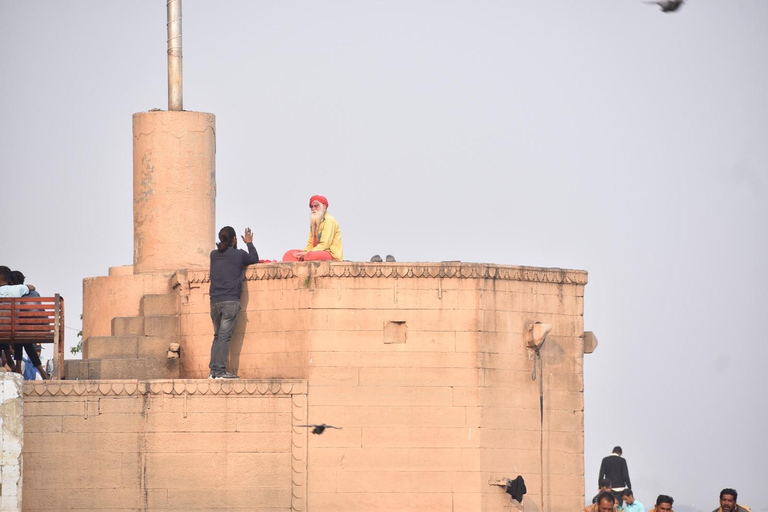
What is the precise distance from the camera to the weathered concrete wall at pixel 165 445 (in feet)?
73.4

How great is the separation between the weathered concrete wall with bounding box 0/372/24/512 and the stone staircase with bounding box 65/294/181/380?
3.91ft

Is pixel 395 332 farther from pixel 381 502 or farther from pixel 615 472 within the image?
pixel 615 472

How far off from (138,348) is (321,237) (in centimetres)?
290

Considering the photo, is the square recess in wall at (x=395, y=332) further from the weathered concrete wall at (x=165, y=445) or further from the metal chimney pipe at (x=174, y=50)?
the metal chimney pipe at (x=174, y=50)

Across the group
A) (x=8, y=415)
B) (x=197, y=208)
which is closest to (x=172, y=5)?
(x=197, y=208)

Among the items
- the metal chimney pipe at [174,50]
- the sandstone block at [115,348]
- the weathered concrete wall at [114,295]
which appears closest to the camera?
the sandstone block at [115,348]

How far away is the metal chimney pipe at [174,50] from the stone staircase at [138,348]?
10.5 feet

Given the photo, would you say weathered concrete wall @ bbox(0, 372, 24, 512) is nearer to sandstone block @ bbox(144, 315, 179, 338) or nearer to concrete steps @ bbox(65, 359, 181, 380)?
concrete steps @ bbox(65, 359, 181, 380)

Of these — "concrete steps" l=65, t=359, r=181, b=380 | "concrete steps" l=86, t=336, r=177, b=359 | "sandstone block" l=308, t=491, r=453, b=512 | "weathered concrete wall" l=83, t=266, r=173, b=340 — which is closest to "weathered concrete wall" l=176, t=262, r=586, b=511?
"sandstone block" l=308, t=491, r=453, b=512

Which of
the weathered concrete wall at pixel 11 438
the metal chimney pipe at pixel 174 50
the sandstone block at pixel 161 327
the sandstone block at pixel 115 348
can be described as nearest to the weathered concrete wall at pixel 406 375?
the weathered concrete wall at pixel 11 438

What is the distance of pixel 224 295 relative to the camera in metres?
23.0

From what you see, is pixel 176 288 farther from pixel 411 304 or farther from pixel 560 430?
pixel 560 430

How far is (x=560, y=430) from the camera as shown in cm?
2364

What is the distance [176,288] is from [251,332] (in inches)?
60.8
